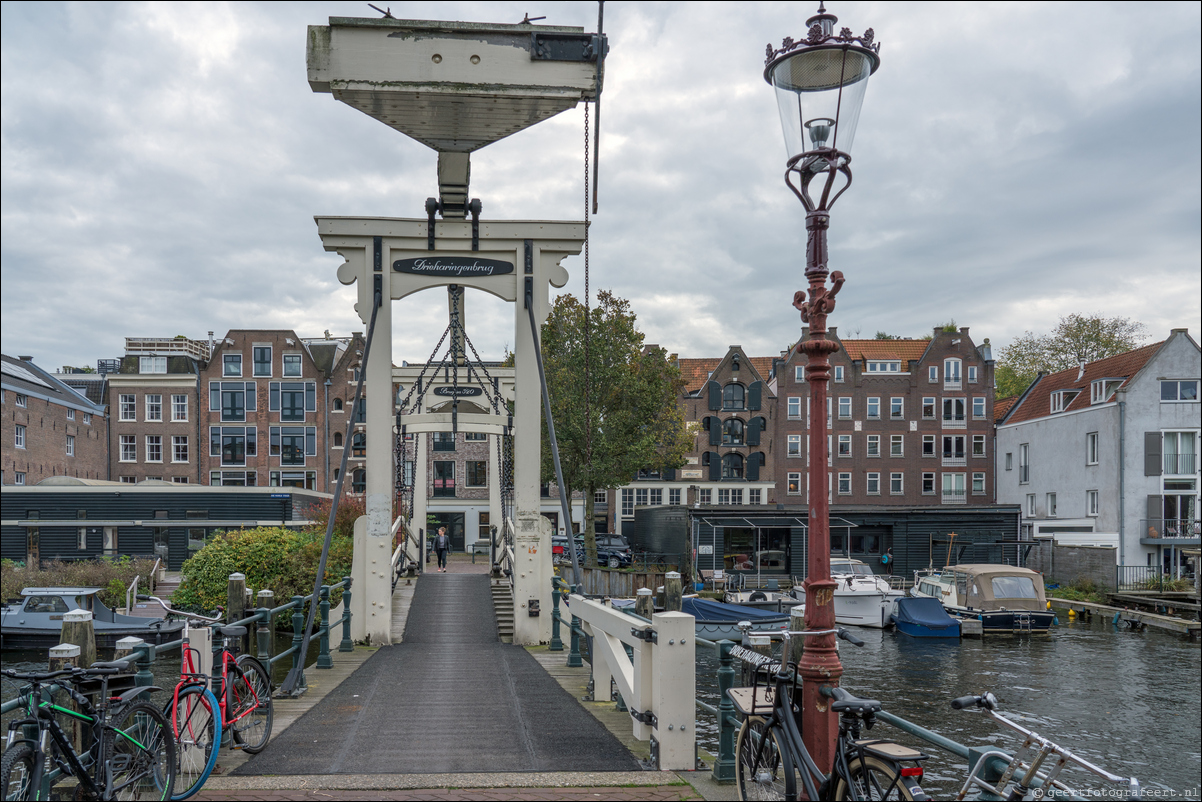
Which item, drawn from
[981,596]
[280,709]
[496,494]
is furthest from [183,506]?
[280,709]

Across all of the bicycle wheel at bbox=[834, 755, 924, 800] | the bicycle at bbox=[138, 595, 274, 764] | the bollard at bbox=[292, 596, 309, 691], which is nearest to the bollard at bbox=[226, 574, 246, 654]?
the bollard at bbox=[292, 596, 309, 691]

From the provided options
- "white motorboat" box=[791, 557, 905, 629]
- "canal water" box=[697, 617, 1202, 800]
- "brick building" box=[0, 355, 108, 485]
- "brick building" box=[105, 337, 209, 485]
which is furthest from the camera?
"brick building" box=[105, 337, 209, 485]

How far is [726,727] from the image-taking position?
6.29 m

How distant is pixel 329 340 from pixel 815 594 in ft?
166

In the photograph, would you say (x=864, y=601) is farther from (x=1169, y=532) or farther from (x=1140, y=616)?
(x=1169, y=532)

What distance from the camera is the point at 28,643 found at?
26391mm

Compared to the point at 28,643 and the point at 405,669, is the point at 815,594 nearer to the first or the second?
the point at 405,669

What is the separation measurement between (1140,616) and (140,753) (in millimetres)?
34380

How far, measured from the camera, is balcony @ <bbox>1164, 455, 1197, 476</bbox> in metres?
41.3

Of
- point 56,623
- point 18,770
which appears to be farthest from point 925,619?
point 18,770

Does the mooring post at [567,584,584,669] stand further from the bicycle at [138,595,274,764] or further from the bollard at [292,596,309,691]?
the bicycle at [138,595,274,764]

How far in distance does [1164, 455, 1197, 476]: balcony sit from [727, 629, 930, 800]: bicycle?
4295 cm

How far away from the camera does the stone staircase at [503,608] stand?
49.4 feet

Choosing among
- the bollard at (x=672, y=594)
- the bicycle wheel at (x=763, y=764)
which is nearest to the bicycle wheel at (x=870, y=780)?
the bicycle wheel at (x=763, y=764)
